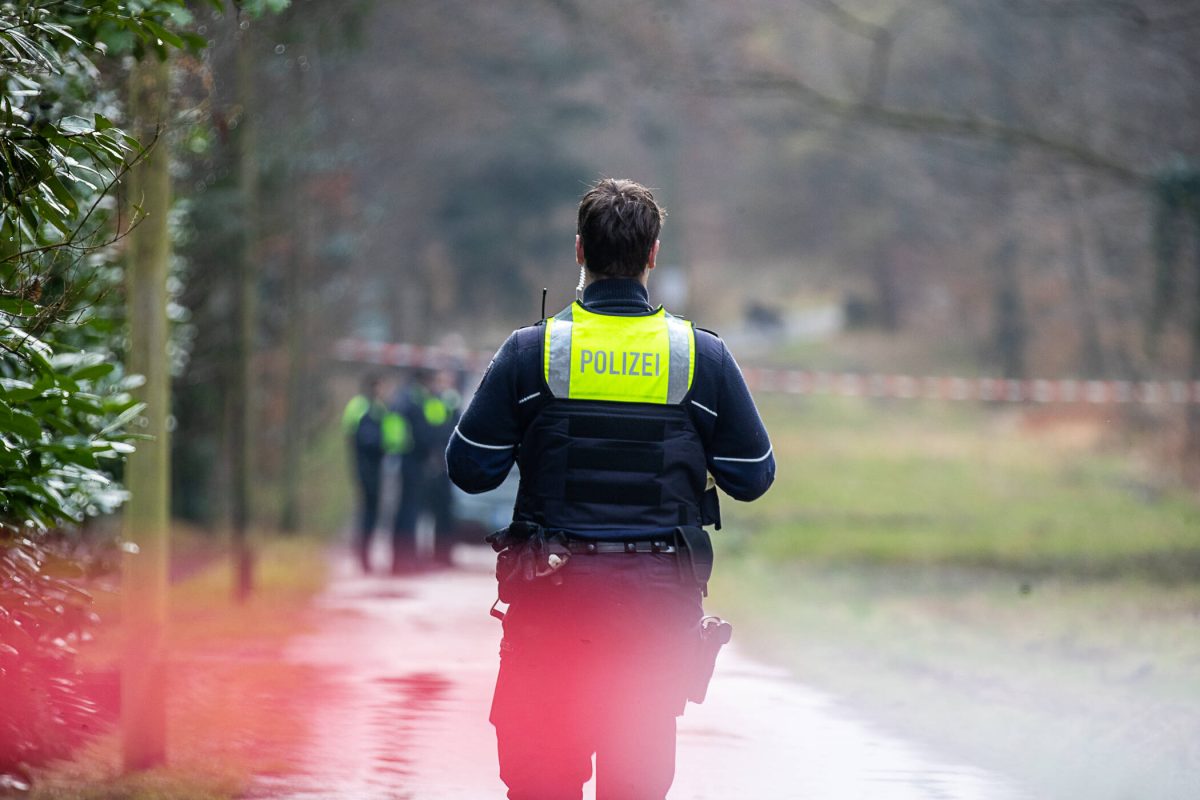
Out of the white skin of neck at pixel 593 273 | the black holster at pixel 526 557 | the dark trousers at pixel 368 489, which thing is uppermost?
the white skin of neck at pixel 593 273

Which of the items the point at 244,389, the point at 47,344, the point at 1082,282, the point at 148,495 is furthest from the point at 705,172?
the point at 47,344

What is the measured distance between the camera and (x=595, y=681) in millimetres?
5043

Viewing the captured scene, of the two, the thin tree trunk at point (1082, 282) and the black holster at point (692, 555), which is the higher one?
the thin tree trunk at point (1082, 282)

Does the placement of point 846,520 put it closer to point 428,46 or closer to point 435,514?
point 435,514

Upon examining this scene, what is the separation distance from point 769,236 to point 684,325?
224 ft

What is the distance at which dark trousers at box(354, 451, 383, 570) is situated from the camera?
1978 cm

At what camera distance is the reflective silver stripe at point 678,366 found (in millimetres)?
5211

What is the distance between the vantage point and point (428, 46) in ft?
98.2

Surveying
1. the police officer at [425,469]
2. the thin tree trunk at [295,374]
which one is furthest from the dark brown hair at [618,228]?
the thin tree trunk at [295,374]

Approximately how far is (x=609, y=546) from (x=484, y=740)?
408 cm

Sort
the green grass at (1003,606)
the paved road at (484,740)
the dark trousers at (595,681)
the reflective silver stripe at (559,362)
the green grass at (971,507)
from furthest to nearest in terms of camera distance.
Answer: the green grass at (971,507), the green grass at (1003,606), the paved road at (484,740), the reflective silver stripe at (559,362), the dark trousers at (595,681)

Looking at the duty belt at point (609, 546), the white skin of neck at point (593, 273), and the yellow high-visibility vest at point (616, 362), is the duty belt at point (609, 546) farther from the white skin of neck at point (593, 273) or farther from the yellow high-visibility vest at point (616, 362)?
the white skin of neck at point (593, 273)

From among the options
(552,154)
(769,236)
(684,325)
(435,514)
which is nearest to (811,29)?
(552,154)

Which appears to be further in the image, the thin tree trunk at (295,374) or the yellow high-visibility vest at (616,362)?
the thin tree trunk at (295,374)
